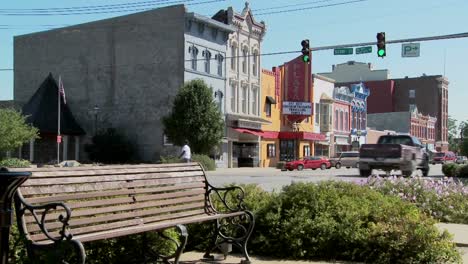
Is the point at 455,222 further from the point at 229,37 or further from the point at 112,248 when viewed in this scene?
the point at 229,37

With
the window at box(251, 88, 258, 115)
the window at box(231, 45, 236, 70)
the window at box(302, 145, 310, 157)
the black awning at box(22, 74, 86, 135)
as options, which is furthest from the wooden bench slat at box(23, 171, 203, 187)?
the window at box(302, 145, 310, 157)

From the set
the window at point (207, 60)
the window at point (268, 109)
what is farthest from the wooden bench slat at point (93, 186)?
the window at point (268, 109)

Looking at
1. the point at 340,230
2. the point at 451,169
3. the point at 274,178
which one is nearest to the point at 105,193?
the point at 340,230

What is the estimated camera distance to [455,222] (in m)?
10.8

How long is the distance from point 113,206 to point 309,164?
147 feet

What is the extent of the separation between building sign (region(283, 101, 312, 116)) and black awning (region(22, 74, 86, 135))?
20154 millimetres

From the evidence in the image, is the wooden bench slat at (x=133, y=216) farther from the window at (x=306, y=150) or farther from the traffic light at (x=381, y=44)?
the window at (x=306, y=150)

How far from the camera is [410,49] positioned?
84.9 ft

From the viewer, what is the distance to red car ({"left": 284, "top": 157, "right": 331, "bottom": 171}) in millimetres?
47787

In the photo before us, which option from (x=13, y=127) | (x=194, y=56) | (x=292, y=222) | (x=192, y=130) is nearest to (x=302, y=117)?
(x=194, y=56)

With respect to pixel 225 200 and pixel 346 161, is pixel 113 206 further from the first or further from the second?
pixel 346 161

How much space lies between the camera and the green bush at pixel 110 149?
46781 mm

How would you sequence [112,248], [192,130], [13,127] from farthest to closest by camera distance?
[192,130] < [13,127] < [112,248]

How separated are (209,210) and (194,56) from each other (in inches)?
1621
